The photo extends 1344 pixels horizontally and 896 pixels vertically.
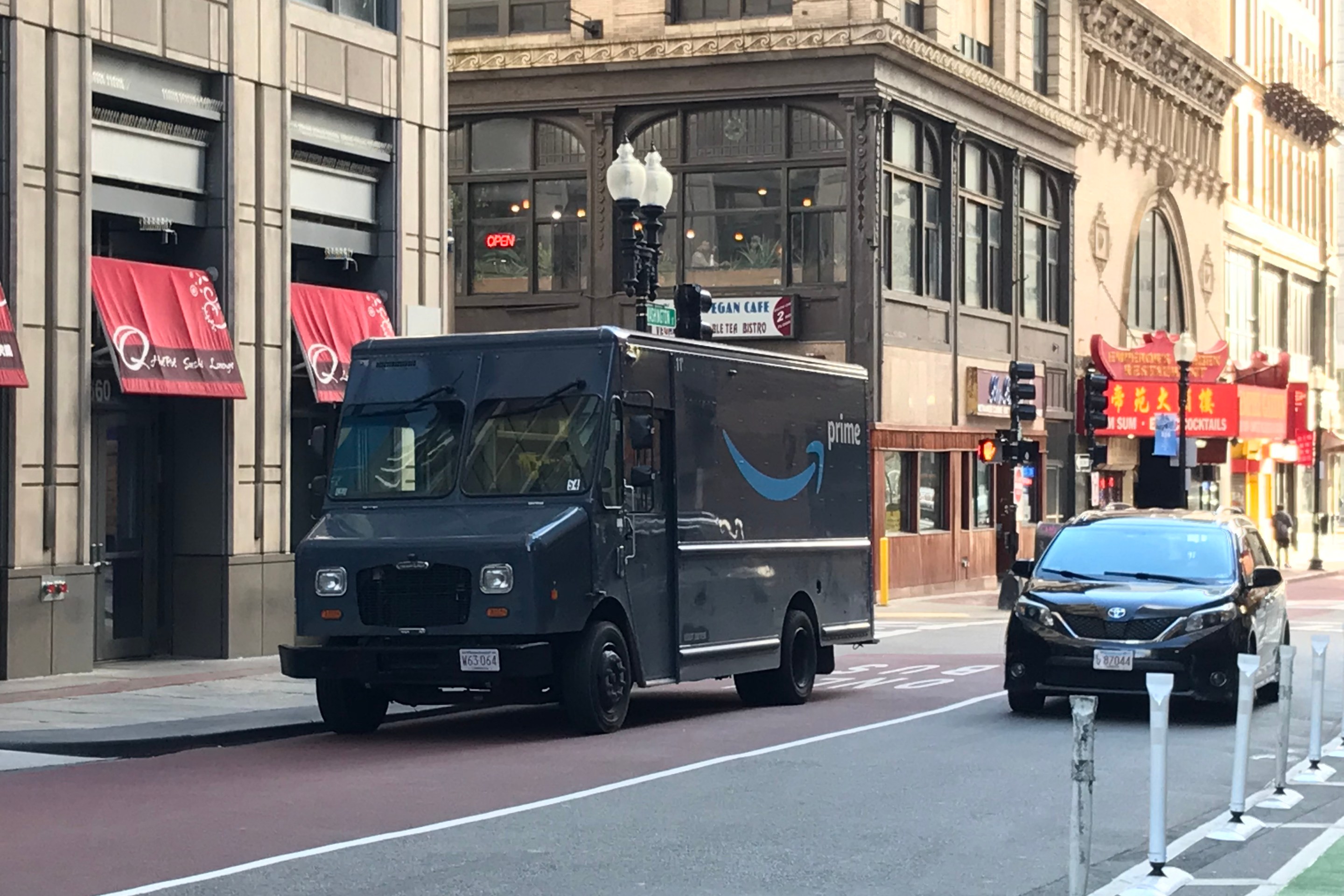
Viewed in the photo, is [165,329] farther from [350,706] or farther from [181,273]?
[350,706]

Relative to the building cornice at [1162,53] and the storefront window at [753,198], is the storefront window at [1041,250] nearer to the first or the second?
the building cornice at [1162,53]

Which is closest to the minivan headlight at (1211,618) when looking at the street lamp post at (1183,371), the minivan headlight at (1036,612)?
the minivan headlight at (1036,612)

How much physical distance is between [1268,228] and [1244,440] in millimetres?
10433

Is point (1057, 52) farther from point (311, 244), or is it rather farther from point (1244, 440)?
point (311, 244)

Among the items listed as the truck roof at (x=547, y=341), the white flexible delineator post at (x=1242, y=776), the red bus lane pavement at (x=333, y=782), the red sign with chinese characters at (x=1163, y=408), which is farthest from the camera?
the red sign with chinese characters at (x=1163, y=408)

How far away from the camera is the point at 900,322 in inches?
1594

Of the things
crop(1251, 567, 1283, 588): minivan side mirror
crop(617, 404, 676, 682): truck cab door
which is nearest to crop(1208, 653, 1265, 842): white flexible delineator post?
crop(617, 404, 676, 682): truck cab door

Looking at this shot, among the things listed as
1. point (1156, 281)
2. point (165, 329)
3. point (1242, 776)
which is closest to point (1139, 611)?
point (1242, 776)

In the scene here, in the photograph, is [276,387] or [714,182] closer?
[276,387]

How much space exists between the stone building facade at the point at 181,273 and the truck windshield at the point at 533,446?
5.43 meters

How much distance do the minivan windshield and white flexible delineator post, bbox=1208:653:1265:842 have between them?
606 cm

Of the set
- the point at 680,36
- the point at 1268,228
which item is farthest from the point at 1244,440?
the point at 680,36

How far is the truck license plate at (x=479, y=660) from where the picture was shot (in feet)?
50.8

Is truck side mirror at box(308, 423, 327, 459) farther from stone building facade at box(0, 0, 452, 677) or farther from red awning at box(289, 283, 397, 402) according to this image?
red awning at box(289, 283, 397, 402)
